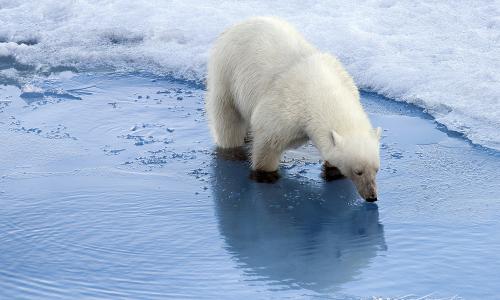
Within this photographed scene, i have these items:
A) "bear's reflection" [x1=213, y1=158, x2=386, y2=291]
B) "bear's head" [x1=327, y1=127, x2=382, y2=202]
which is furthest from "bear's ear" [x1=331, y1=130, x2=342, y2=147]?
"bear's reflection" [x1=213, y1=158, x2=386, y2=291]

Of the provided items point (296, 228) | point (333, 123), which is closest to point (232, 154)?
point (333, 123)

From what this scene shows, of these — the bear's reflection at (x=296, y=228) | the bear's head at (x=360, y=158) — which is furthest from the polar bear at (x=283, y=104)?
the bear's reflection at (x=296, y=228)

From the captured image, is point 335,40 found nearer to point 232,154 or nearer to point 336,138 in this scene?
point 232,154

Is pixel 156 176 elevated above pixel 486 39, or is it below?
below

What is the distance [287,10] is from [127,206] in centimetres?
578

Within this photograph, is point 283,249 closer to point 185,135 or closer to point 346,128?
point 346,128

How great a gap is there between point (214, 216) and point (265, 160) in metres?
0.74

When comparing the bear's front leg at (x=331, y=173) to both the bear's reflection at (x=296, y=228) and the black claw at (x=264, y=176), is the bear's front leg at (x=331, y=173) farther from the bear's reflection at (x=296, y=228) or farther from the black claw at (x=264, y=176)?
the black claw at (x=264, y=176)

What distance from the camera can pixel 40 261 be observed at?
5.09 meters

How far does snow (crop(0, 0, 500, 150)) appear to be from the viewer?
7.92m

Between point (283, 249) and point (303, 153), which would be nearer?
point (283, 249)

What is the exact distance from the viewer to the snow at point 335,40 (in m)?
7.92

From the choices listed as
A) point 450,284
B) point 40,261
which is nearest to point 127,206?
point 40,261

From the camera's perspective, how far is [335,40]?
941cm
